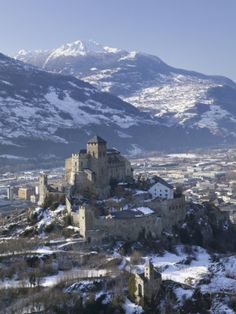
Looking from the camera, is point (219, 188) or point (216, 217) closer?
point (216, 217)

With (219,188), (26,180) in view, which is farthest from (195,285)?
(26,180)

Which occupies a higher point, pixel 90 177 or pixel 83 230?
pixel 90 177

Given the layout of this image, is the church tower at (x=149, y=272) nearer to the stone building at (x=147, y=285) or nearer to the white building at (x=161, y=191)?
the stone building at (x=147, y=285)

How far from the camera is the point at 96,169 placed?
85.4 m

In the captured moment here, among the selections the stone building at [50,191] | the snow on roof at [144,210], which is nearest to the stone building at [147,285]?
the snow on roof at [144,210]

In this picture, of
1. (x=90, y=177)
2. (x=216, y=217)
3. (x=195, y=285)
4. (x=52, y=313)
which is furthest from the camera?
(x=216, y=217)

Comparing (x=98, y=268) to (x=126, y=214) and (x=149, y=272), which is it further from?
(x=126, y=214)

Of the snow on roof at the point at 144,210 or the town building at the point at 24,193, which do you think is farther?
the town building at the point at 24,193

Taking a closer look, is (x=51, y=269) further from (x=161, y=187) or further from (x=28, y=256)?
(x=161, y=187)

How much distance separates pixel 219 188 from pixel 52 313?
10938cm

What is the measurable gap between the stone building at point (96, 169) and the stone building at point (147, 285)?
23.5 metres

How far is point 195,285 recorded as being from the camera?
6306 cm

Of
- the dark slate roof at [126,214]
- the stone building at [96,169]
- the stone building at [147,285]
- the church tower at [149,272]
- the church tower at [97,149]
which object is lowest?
the stone building at [147,285]

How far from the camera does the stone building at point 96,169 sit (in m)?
83.3
